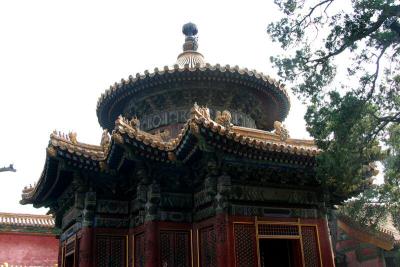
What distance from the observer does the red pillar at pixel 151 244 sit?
10625 millimetres

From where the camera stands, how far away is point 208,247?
10.7m

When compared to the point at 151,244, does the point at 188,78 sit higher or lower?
higher

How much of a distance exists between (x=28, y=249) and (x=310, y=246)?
77.4 ft

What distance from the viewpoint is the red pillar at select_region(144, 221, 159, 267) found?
1062 cm

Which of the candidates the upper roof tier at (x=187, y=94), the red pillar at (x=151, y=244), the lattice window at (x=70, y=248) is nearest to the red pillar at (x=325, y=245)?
the upper roof tier at (x=187, y=94)

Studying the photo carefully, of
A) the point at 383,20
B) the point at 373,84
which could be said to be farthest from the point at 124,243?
the point at 383,20

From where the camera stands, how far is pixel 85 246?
11.4m

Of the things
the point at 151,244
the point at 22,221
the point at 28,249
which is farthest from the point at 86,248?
the point at 22,221

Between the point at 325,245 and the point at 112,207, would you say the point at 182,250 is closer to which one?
the point at 112,207

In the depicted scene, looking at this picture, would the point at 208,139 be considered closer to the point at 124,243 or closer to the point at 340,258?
the point at 124,243

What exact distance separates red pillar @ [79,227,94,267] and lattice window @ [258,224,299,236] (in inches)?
173

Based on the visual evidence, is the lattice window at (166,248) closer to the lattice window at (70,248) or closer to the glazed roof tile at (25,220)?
the lattice window at (70,248)

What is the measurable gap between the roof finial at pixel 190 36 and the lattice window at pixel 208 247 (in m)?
8.17

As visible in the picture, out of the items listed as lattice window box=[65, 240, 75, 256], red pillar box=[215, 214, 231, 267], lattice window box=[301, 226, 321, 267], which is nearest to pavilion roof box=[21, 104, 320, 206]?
red pillar box=[215, 214, 231, 267]
